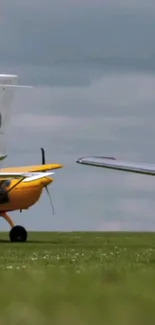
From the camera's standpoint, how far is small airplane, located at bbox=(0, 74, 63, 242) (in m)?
40.8

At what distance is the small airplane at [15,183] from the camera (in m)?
40.8

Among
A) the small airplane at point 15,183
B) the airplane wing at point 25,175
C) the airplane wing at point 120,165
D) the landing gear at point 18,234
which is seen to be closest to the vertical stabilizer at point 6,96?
the small airplane at point 15,183

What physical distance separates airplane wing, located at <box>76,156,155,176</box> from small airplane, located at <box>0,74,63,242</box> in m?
15.1

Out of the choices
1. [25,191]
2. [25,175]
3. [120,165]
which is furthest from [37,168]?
[120,165]

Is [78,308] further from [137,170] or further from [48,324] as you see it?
[137,170]

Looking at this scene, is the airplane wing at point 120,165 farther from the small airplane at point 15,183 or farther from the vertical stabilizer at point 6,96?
the vertical stabilizer at point 6,96

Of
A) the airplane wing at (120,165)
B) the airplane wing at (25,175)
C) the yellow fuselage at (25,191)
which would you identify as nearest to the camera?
the airplane wing at (120,165)

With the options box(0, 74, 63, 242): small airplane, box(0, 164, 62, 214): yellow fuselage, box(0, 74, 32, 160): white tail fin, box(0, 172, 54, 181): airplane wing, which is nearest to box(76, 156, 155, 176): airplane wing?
box(0, 172, 54, 181): airplane wing

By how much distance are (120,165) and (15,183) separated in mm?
18725

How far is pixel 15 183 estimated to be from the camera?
139 ft

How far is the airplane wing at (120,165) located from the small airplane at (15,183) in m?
15.1

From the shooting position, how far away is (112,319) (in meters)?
4.17

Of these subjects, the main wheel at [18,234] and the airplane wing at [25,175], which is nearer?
the airplane wing at [25,175]

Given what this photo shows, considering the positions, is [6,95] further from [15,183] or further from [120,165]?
[120,165]
